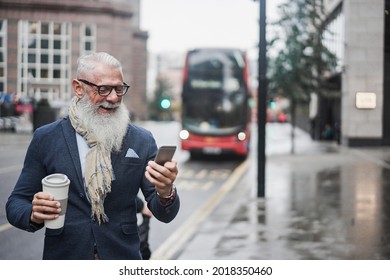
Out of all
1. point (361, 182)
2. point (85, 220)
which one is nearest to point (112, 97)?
point (85, 220)

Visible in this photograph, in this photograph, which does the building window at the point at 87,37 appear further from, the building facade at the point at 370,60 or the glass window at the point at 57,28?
the building facade at the point at 370,60

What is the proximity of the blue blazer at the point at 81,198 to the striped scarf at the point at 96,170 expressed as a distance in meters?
0.03

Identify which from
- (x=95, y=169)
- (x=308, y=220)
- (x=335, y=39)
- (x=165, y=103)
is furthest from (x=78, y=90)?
(x=335, y=39)

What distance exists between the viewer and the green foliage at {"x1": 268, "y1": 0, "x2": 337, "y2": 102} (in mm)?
8461

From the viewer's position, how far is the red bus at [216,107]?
40.3 ft

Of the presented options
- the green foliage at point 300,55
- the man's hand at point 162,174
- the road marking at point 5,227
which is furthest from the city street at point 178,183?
the green foliage at point 300,55

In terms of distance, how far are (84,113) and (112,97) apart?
5.8 inches

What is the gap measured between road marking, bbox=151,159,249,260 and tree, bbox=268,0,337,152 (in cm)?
260

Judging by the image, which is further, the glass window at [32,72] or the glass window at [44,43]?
the glass window at [44,43]

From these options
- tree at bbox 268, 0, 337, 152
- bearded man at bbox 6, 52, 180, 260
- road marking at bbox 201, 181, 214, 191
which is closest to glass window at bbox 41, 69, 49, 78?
bearded man at bbox 6, 52, 180, 260

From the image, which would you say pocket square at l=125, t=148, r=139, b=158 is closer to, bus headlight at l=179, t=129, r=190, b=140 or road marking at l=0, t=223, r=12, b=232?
road marking at l=0, t=223, r=12, b=232

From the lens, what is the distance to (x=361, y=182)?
8.08 metres

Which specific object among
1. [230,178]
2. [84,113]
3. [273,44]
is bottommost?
[230,178]
